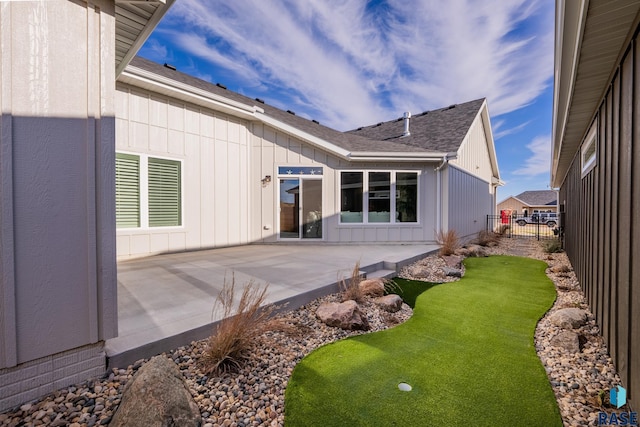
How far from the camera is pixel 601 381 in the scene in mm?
2359

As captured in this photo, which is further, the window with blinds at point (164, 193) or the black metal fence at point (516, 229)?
the black metal fence at point (516, 229)

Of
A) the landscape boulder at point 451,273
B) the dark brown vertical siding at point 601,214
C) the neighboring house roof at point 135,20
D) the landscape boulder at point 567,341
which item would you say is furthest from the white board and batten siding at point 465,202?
the neighboring house roof at point 135,20

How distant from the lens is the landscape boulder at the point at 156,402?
5.41 feet

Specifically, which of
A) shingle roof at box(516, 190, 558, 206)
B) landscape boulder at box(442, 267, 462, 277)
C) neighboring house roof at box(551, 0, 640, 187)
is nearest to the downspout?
landscape boulder at box(442, 267, 462, 277)

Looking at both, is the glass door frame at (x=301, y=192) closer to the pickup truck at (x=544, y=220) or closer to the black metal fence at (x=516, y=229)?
the black metal fence at (x=516, y=229)

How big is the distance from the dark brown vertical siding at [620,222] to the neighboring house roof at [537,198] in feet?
175

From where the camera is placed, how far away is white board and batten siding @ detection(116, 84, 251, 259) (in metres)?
6.21

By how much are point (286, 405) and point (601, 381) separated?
8.66 ft

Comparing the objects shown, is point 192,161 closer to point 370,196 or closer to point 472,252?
point 370,196

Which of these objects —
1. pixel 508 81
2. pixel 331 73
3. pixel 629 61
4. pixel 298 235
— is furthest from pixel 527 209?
pixel 629 61

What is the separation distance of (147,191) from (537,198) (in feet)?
195

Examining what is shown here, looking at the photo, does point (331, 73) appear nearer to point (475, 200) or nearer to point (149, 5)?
point (475, 200)

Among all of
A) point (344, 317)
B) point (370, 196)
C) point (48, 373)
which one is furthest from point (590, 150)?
point (48, 373)

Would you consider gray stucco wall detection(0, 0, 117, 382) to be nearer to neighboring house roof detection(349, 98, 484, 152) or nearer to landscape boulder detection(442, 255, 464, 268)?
landscape boulder detection(442, 255, 464, 268)
